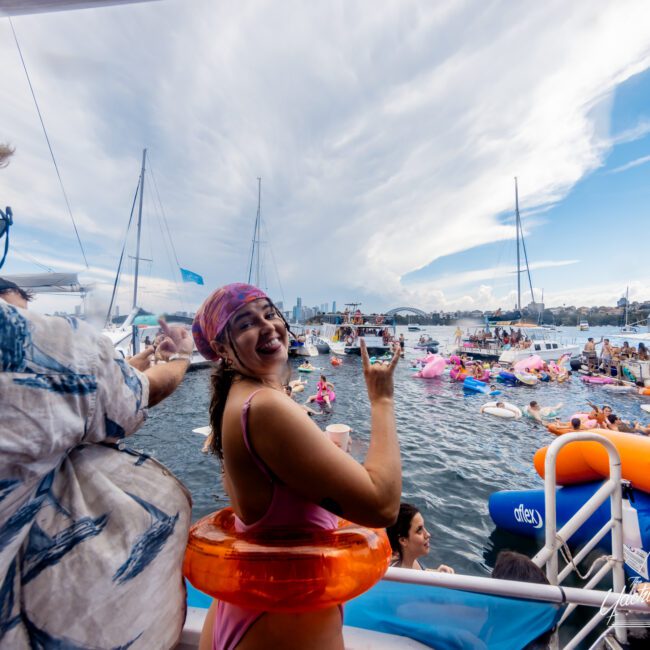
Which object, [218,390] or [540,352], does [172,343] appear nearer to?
[218,390]

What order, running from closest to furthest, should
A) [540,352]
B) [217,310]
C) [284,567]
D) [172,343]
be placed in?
[284,567]
[217,310]
[172,343]
[540,352]

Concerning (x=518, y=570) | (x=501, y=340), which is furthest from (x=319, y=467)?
(x=501, y=340)

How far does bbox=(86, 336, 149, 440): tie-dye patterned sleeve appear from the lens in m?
0.92

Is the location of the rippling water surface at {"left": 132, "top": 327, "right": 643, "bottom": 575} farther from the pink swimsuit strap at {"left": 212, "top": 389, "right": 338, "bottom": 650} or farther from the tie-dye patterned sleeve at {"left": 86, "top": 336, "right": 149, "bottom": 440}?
the tie-dye patterned sleeve at {"left": 86, "top": 336, "right": 149, "bottom": 440}

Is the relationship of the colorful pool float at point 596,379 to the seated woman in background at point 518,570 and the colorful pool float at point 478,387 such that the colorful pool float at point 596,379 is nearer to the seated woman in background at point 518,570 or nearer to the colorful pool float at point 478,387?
the colorful pool float at point 478,387

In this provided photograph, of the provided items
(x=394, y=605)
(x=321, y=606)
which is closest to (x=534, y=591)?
(x=394, y=605)

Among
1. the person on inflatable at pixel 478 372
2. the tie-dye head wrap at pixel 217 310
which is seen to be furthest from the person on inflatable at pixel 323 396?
the tie-dye head wrap at pixel 217 310

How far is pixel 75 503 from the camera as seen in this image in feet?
3.00

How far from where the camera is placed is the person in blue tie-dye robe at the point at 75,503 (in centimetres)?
77

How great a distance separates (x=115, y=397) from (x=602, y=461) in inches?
200

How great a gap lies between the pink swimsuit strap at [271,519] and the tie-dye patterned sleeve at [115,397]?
0.32 meters

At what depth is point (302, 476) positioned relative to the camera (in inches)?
38.9

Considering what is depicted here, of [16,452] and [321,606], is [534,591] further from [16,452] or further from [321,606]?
[16,452]

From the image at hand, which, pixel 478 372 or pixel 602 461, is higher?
pixel 602 461
